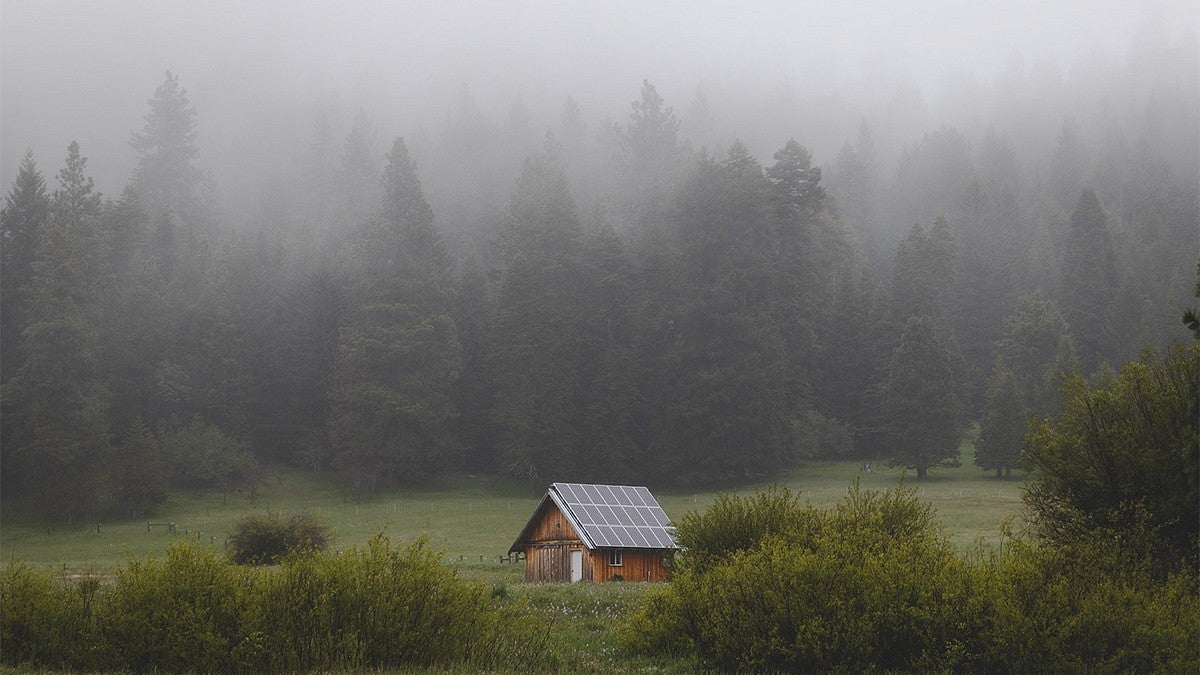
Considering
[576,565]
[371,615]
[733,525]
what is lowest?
[576,565]

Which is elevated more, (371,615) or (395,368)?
(395,368)

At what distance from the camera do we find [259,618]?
574 inches

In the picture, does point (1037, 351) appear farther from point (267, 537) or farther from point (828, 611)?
point (828, 611)

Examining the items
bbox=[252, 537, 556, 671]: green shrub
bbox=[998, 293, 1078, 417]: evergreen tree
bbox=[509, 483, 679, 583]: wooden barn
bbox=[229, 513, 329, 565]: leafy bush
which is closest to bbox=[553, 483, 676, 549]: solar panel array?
bbox=[509, 483, 679, 583]: wooden barn

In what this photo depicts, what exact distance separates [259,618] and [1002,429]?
202ft

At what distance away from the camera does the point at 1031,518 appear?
21.1 meters

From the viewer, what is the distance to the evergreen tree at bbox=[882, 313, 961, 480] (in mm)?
69312

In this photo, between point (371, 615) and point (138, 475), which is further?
point (138, 475)

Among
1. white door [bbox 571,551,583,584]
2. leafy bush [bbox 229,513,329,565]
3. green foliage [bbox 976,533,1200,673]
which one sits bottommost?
white door [bbox 571,551,583,584]

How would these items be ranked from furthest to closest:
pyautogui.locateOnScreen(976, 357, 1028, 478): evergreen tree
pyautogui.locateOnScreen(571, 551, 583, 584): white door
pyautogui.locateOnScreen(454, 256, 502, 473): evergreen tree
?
pyautogui.locateOnScreen(454, 256, 502, 473): evergreen tree
pyautogui.locateOnScreen(976, 357, 1028, 478): evergreen tree
pyautogui.locateOnScreen(571, 551, 583, 584): white door

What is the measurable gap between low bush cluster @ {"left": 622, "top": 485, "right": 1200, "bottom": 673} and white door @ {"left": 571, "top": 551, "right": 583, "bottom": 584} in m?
20.1

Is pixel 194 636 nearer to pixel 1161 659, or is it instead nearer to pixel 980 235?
pixel 1161 659

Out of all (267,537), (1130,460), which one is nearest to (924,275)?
(267,537)

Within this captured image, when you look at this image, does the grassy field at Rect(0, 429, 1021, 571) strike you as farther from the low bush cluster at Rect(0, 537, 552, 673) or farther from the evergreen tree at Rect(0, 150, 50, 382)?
the low bush cluster at Rect(0, 537, 552, 673)
